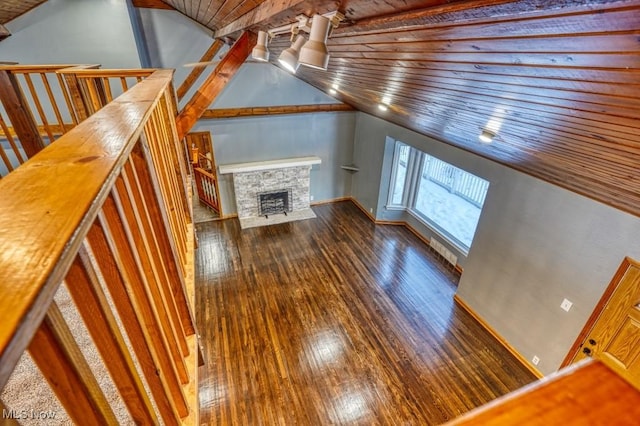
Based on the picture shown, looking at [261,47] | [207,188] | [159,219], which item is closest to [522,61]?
[159,219]

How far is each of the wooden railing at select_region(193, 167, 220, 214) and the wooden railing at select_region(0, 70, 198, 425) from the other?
576 centimetres

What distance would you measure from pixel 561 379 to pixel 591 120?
1.15 metres

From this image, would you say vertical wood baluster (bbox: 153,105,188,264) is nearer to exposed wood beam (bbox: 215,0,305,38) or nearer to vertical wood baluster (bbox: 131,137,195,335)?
vertical wood baluster (bbox: 131,137,195,335)

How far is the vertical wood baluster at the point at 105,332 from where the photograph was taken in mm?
478

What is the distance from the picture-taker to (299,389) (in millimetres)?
3371

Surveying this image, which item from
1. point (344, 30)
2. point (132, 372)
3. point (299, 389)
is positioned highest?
point (344, 30)

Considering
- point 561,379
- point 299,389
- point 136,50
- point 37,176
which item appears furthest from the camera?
point 136,50

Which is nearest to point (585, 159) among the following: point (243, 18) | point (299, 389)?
point (243, 18)

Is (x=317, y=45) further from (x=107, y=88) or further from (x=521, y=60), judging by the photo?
(x=107, y=88)

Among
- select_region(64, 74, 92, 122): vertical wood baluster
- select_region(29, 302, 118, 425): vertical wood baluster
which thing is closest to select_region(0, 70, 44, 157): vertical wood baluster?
select_region(64, 74, 92, 122): vertical wood baluster

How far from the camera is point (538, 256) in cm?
341

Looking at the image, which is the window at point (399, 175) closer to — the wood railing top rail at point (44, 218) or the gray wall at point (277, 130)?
the gray wall at point (277, 130)

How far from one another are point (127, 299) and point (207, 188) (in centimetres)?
662

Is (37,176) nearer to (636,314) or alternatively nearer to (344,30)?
(344,30)
